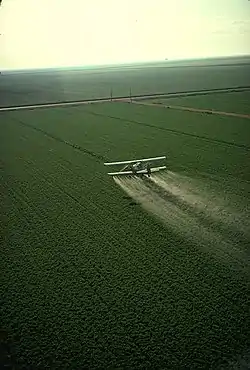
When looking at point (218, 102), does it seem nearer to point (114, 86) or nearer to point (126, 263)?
point (126, 263)

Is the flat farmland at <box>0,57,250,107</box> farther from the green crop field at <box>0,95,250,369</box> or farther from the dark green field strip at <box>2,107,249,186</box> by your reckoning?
the green crop field at <box>0,95,250,369</box>

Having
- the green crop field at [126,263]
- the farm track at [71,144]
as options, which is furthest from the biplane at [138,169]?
the farm track at [71,144]

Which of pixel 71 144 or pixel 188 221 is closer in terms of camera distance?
pixel 188 221

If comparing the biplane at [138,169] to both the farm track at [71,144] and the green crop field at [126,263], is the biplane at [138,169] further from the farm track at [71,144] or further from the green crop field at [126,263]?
the farm track at [71,144]

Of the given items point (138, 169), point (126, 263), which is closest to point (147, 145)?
point (138, 169)

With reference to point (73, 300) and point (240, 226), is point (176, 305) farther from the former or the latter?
point (240, 226)

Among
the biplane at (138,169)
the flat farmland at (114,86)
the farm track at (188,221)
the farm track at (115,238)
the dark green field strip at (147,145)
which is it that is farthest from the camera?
the flat farmland at (114,86)
